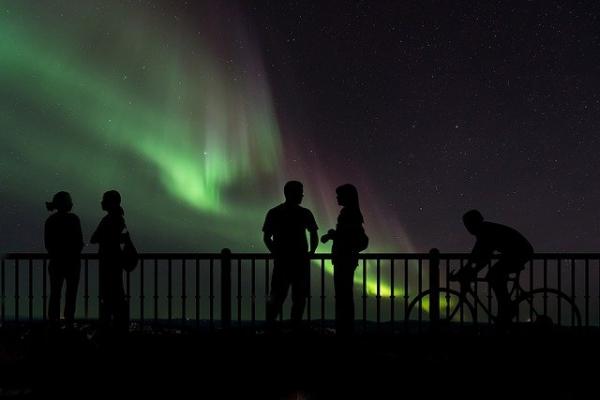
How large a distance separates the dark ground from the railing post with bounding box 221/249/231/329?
1.84 feet

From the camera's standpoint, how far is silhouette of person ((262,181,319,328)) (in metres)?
9.54

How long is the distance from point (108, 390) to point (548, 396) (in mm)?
3889

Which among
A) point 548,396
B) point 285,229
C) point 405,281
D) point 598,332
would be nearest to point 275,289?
point 285,229

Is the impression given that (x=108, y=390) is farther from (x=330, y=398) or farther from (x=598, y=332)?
(x=598, y=332)

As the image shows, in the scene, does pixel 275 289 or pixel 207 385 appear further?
pixel 275 289

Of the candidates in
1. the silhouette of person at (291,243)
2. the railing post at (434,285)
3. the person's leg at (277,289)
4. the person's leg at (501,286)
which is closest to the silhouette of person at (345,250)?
the silhouette of person at (291,243)

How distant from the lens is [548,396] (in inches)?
246

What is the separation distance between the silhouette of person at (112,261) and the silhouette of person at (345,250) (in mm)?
3026

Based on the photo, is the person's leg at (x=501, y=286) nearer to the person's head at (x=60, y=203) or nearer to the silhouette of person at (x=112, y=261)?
the silhouette of person at (x=112, y=261)

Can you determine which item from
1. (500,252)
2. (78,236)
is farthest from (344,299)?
(78,236)

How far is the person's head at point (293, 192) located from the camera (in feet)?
30.8

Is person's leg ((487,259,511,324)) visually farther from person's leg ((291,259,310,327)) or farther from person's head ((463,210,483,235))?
person's leg ((291,259,310,327))

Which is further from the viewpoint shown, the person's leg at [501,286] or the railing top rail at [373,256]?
the railing top rail at [373,256]

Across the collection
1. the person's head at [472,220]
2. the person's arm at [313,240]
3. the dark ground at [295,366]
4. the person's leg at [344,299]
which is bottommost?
the dark ground at [295,366]
